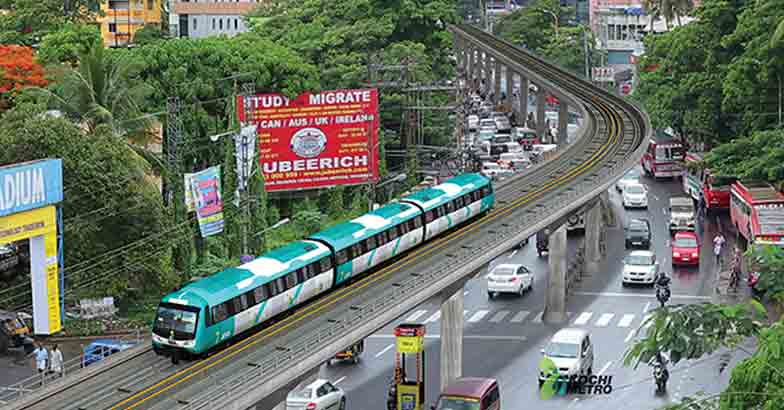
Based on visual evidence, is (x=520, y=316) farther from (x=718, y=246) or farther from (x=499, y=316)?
(x=718, y=246)

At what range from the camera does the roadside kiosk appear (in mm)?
48406

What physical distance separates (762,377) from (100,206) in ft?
145

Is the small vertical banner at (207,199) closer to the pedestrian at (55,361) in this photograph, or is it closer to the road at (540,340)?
the road at (540,340)

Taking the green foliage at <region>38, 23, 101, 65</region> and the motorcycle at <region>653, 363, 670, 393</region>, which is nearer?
the motorcycle at <region>653, 363, 670, 393</region>

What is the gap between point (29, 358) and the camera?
5581cm

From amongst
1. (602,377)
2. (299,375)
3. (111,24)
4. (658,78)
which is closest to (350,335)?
(299,375)

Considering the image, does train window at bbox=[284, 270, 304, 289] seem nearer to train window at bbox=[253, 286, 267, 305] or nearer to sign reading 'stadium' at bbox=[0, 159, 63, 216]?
train window at bbox=[253, 286, 267, 305]

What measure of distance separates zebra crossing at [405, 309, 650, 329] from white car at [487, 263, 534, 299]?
2712mm

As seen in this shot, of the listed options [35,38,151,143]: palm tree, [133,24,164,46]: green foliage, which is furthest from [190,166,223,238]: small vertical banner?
[133,24,164,46]: green foliage

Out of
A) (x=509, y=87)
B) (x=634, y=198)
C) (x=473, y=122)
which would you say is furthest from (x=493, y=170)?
(x=509, y=87)

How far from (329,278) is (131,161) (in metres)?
15.3

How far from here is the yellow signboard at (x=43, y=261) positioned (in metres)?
51.8

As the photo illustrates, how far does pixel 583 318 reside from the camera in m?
66.9

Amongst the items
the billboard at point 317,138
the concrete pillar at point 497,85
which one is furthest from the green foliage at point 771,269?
the concrete pillar at point 497,85
